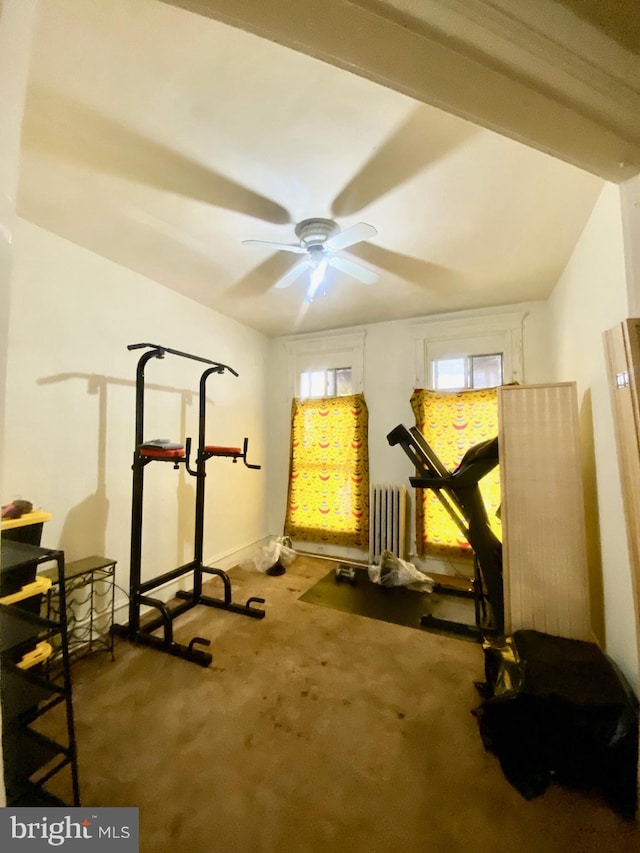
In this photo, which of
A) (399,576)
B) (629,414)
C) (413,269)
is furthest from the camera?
(399,576)

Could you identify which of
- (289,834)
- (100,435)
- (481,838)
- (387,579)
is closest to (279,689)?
(289,834)

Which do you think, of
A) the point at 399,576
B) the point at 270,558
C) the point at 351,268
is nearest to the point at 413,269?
the point at 351,268

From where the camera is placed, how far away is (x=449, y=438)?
325 cm

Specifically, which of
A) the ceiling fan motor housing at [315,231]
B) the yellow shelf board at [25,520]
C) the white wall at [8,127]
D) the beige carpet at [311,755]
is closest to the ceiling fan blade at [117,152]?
the ceiling fan motor housing at [315,231]

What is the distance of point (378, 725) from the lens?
155cm

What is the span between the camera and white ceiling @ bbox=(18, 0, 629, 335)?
1.09 m

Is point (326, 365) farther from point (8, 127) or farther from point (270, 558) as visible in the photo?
point (8, 127)

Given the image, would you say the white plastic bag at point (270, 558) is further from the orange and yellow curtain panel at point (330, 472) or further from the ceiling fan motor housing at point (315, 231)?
the ceiling fan motor housing at point (315, 231)

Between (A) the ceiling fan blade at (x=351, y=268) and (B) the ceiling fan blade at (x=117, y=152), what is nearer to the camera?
(B) the ceiling fan blade at (x=117, y=152)

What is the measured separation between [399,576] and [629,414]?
2.40 meters

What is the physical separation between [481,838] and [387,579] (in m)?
1.89

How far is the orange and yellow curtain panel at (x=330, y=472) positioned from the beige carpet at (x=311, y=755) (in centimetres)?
153

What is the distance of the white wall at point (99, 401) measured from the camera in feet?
6.29

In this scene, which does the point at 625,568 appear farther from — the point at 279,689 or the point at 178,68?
the point at 178,68
